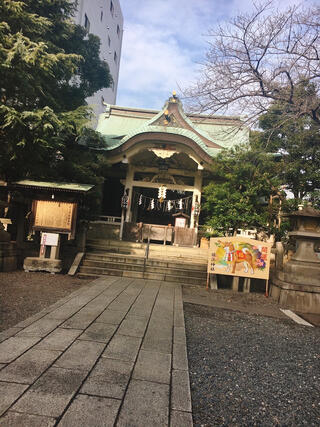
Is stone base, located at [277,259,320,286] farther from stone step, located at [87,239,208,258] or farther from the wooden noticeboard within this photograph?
the wooden noticeboard

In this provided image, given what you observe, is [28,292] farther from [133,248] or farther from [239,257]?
[133,248]

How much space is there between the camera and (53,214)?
28.1 ft

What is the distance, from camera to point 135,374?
266 centimetres

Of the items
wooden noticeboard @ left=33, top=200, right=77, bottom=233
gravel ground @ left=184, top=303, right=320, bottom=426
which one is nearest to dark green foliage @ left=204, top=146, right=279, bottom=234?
wooden noticeboard @ left=33, top=200, right=77, bottom=233

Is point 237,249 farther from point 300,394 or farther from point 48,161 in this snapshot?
point 48,161

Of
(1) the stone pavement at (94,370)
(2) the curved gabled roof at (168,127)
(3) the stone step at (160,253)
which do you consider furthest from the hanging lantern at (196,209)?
(1) the stone pavement at (94,370)

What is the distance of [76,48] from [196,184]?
27.0ft

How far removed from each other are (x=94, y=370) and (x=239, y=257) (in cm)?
626

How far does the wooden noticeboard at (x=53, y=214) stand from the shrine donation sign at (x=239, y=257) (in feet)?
14.9

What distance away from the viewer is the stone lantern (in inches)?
283

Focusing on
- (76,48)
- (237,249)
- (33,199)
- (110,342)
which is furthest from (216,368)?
(76,48)

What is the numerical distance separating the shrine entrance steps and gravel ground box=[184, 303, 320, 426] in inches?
144

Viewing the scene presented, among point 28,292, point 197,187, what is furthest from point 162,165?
point 28,292

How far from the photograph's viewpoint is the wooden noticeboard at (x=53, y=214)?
8531 millimetres
